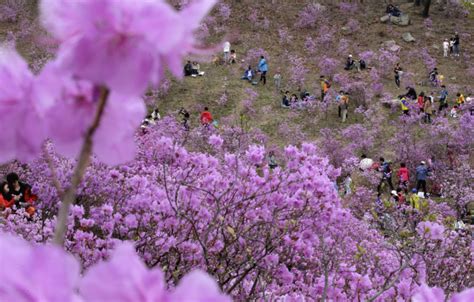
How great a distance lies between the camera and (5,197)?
641 cm

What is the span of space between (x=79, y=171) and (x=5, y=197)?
620cm

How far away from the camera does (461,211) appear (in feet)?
35.4

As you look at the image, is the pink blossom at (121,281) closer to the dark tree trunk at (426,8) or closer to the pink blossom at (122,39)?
the pink blossom at (122,39)

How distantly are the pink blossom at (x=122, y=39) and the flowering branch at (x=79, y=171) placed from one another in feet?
0.11

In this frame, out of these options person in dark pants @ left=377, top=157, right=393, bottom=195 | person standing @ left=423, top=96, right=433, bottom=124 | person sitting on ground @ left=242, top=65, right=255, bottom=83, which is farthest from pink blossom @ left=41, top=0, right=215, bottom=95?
person sitting on ground @ left=242, top=65, right=255, bottom=83

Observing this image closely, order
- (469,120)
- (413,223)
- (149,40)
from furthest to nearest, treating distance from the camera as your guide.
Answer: (469,120) → (413,223) → (149,40)

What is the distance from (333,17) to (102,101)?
2483 centimetres

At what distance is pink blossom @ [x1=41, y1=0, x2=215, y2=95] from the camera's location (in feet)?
2.12

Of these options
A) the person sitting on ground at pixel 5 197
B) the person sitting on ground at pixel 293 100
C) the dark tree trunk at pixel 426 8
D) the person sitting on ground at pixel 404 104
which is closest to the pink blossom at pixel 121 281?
the person sitting on ground at pixel 5 197

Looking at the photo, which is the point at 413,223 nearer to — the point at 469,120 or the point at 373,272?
the point at 373,272

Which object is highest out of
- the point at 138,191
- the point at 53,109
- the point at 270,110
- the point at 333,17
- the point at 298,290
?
the point at 333,17

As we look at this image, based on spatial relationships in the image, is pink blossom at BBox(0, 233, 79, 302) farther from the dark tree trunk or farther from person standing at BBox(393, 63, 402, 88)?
the dark tree trunk

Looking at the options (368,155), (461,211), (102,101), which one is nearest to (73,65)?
(102,101)

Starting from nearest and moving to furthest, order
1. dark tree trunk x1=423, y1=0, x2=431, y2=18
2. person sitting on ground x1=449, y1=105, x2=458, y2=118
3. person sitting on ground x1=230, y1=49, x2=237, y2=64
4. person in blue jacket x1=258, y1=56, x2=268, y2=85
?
1. person sitting on ground x1=449, y1=105, x2=458, y2=118
2. person in blue jacket x1=258, y1=56, x2=268, y2=85
3. person sitting on ground x1=230, y1=49, x2=237, y2=64
4. dark tree trunk x1=423, y1=0, x2=431, y2=18
